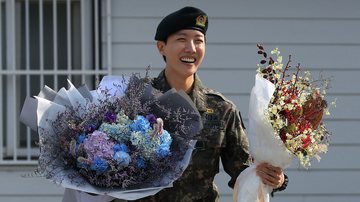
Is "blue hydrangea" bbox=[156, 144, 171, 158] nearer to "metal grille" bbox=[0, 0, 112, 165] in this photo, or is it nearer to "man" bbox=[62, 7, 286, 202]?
"man" bbox=[62, 7, 286, 202]

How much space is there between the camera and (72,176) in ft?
9.74

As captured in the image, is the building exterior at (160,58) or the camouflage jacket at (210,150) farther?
the building exterior at (160,58)

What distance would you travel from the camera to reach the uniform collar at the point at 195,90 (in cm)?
356

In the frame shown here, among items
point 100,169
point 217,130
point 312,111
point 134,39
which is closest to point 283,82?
point 312,111

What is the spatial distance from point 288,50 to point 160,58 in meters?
0.93

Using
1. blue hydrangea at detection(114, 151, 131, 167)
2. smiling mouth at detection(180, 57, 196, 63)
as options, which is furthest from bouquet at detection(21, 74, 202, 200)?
smiling mouth at detection(180, 57, 196, 63)

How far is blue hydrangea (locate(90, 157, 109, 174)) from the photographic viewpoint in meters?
2.93

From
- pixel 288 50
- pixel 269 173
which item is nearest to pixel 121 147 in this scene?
pixel 269 173

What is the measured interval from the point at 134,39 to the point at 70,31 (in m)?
0.46

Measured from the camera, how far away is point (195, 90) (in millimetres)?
3629

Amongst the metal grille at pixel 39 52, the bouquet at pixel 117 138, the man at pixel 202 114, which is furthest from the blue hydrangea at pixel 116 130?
the metal grille at pixel 39 52

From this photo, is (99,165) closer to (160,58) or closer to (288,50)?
(160,58)

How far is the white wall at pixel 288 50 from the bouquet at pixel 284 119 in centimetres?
276

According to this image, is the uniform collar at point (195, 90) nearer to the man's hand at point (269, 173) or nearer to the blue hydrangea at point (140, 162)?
the man's hand at point (269, 173)
